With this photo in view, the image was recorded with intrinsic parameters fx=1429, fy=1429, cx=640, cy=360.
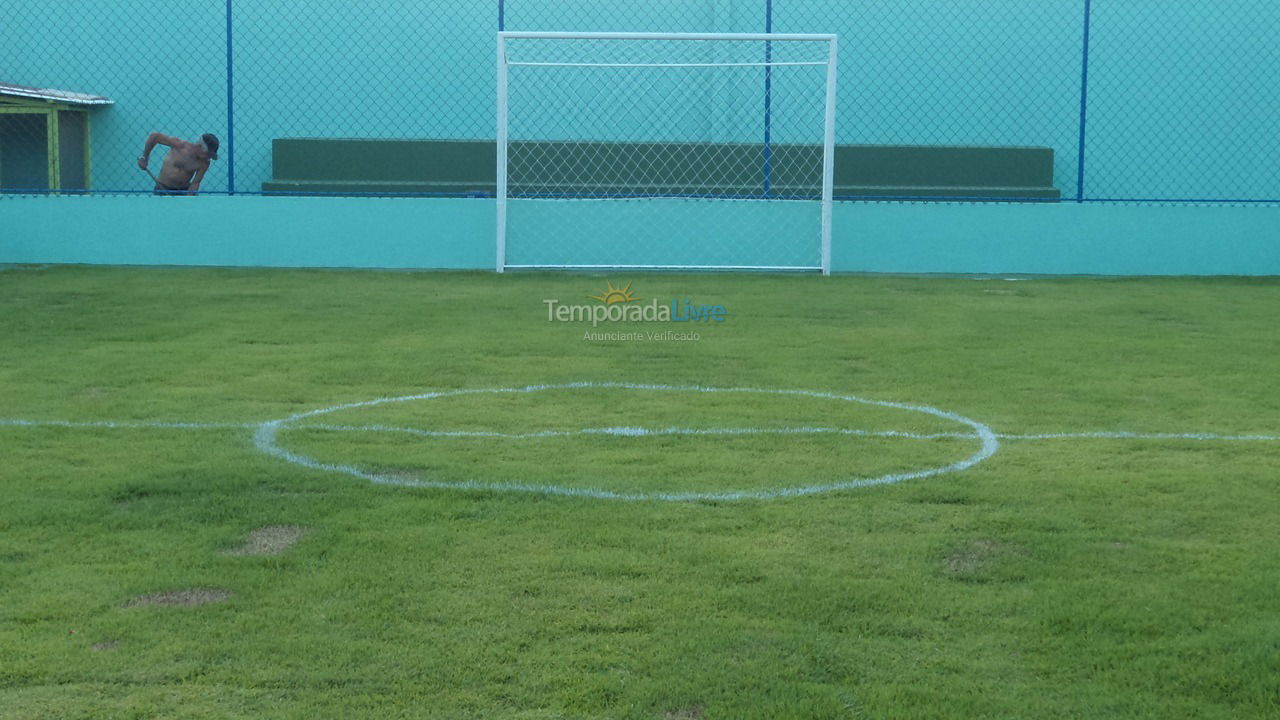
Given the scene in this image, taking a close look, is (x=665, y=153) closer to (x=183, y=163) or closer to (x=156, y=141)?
(x=183, y=163)

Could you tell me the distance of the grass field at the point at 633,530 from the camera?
2.77 m

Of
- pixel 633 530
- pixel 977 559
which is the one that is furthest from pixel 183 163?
pixel 977 559

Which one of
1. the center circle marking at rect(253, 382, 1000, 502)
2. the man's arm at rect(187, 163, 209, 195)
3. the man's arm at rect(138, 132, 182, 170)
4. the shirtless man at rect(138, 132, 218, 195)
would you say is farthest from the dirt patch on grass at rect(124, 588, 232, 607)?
the man's arm at rect(138, 132, 182, 170)

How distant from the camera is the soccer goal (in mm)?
12211

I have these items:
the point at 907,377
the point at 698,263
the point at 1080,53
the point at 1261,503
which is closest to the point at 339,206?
the point at 698,263

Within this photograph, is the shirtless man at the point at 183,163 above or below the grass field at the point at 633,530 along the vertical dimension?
above

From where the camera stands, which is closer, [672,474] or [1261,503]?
[1261,503]

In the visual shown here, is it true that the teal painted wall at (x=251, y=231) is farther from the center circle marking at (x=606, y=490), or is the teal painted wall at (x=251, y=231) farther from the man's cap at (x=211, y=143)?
the center circle marking at (x=606, y=490)

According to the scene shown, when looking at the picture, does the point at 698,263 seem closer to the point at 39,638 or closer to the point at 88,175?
the point at 88,175

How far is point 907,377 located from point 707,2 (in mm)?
9746

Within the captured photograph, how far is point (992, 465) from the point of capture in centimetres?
467

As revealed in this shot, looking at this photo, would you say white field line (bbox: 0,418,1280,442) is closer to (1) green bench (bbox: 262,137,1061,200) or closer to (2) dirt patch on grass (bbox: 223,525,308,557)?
(2) dirt patch on grass (bbox: 223,525,308,557)

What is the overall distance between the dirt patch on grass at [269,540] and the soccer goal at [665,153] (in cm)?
843

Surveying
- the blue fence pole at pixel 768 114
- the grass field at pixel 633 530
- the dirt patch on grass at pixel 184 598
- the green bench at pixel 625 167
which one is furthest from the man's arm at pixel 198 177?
the dirt patch on grass at pixel 184 598
